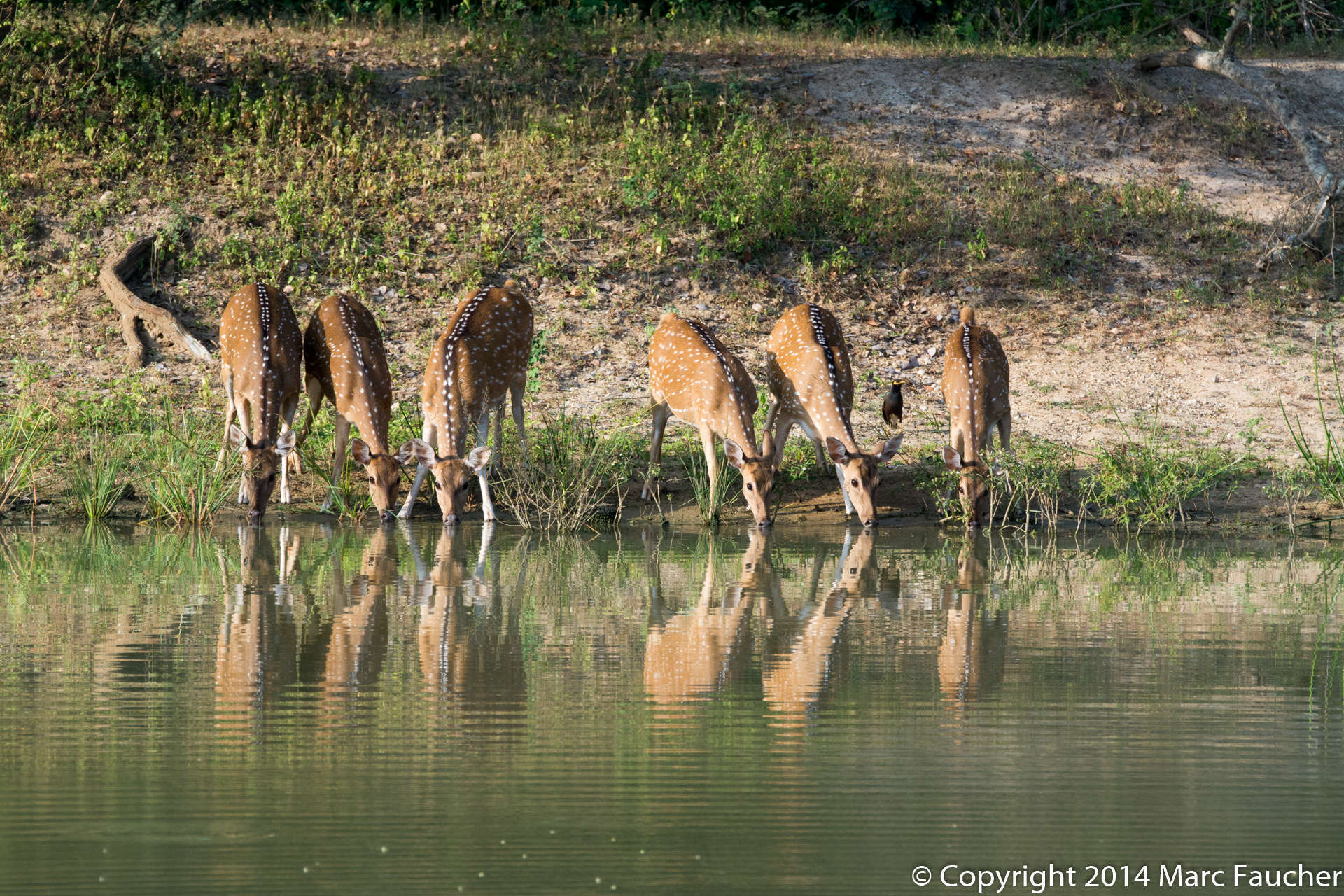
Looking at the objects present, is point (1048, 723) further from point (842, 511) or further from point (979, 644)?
point (842, 511)

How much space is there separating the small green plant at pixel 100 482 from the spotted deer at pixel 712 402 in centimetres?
444

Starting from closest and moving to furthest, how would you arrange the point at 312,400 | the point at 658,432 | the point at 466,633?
the point at 466,633 → the point at 312,400 → the point at 658,432

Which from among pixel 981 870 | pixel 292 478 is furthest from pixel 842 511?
pixel 981 870

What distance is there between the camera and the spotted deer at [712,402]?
13898 mm

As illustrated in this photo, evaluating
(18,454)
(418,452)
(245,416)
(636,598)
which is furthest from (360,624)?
(18,454)

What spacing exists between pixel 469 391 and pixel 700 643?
5.92 metres

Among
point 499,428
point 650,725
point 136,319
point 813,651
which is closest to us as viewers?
point 650,725

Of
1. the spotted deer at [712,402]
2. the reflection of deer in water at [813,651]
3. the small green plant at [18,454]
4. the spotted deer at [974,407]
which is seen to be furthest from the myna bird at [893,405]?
the small green plant at [18,454]

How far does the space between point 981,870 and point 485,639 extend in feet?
13.8

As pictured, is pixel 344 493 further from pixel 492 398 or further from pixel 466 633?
pixel 466 633

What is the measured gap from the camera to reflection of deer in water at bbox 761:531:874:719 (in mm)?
7516

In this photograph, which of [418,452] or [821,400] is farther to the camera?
[821,400]

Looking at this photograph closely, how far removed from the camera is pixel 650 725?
6.97m

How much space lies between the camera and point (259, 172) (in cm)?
2144
